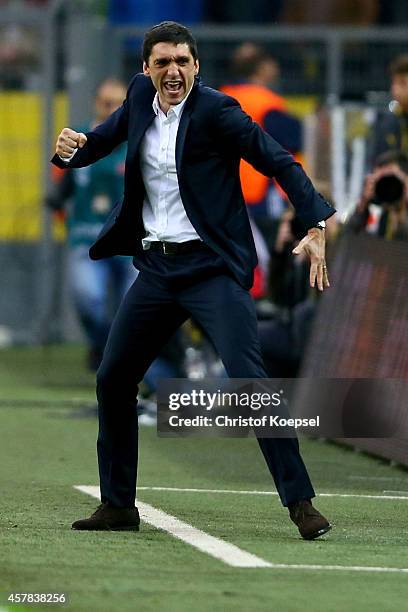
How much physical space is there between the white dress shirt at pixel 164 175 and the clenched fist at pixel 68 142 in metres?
0.27

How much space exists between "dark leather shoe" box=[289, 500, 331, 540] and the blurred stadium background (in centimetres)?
7

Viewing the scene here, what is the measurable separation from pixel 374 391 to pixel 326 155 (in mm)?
5165

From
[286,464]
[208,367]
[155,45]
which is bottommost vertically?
[208,367]

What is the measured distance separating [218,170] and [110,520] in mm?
1482

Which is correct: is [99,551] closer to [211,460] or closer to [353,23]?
[211,460]

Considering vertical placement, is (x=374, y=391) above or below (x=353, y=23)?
below

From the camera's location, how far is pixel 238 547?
7270 mm

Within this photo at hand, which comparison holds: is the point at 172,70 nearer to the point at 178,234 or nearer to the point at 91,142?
the point at 91,142

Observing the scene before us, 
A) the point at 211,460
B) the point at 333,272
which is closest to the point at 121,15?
the point at 333,272

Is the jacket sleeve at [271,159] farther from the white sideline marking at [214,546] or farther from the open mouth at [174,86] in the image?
→ the white sideline marking at [214,546]

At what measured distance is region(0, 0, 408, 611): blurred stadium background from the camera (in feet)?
23.0

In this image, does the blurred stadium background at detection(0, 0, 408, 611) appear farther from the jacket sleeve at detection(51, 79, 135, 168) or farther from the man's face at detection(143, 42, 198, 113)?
the man's face at detection(143, 42, 198, 113)

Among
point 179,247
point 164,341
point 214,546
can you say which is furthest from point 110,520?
point 179,247

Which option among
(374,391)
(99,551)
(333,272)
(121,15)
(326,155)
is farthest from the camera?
(121,15)
